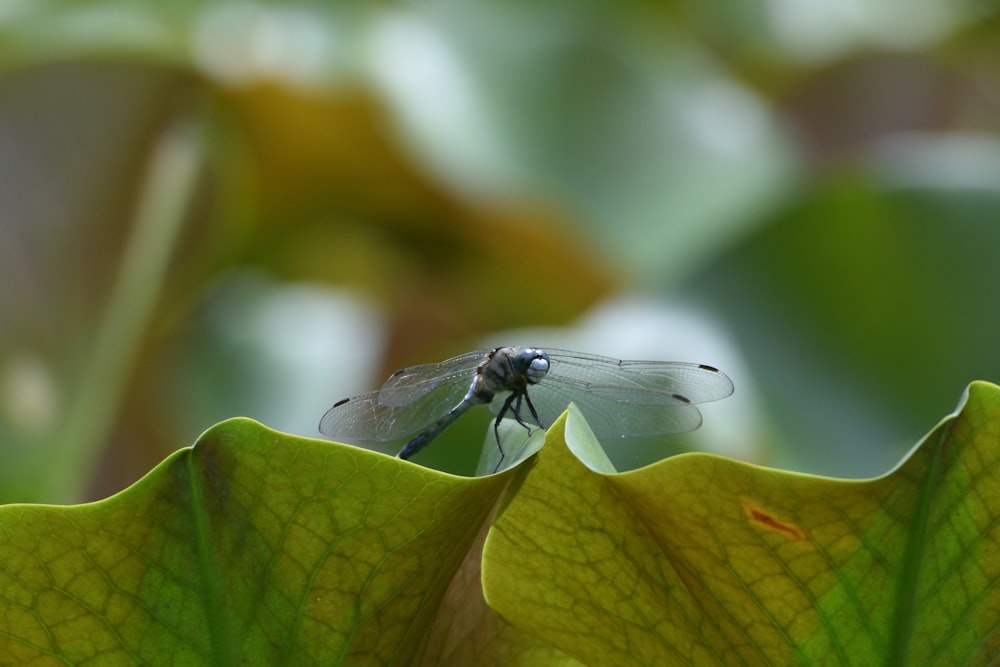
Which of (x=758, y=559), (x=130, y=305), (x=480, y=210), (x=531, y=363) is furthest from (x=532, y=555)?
(x=480, y=210)

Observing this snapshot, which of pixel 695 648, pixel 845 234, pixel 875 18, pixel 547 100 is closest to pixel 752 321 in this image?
pixel 845 234

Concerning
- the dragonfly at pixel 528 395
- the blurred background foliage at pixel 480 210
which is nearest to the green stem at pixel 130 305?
the blurred background foliage at pixel 480 210

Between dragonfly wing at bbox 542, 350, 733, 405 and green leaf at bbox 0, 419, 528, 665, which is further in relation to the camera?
dragonfly wing at bbox 542, 350, 733, 405

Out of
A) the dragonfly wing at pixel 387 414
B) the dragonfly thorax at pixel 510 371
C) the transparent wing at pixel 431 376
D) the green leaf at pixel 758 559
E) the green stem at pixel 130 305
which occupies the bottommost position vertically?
the green stem at pixel 130 305

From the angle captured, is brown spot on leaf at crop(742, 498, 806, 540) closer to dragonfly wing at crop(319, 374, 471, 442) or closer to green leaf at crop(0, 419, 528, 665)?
green leaf at crop(0, 419, 528, 665)

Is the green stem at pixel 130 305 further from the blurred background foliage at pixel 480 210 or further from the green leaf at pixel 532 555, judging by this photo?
the green leaf at pixel 532 555

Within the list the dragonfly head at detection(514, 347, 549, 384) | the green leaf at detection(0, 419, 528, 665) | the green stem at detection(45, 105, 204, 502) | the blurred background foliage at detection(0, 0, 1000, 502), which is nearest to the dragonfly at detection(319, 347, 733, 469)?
the dragonfly head at detection(514, 347, 549, 384)

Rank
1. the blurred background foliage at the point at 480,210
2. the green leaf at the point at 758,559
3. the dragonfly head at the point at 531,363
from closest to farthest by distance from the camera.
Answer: the green leaf at the point at 758,559 → the dragonfly head at the point at 531,363 → the blurred background foliage at the point at 480,210
